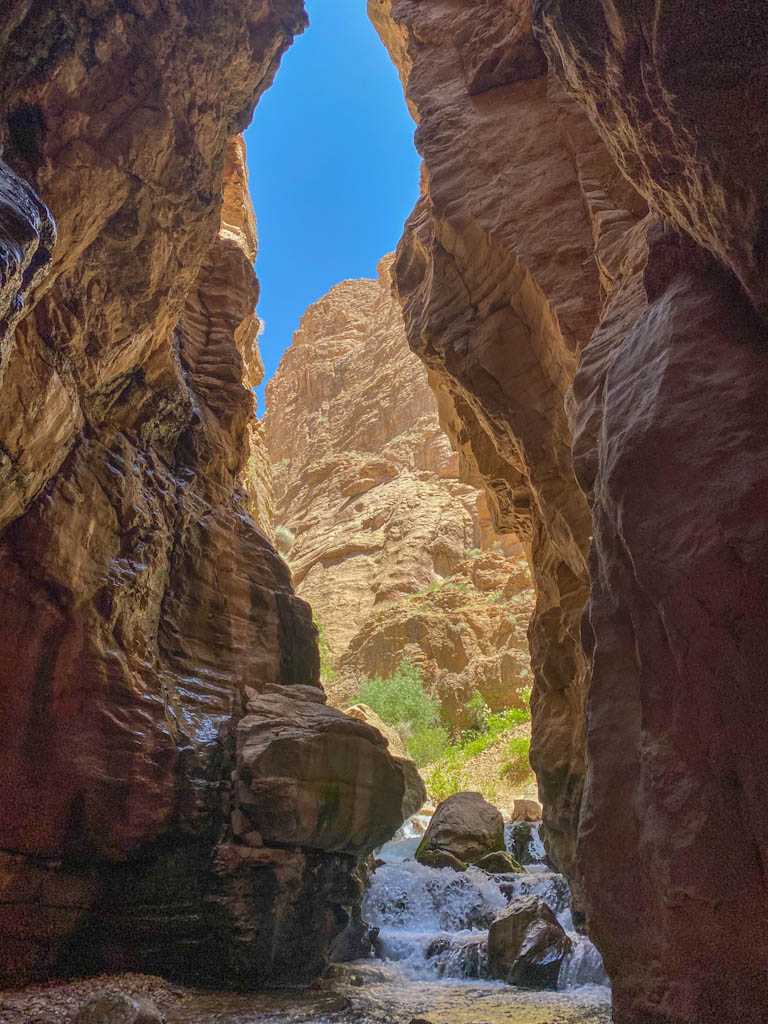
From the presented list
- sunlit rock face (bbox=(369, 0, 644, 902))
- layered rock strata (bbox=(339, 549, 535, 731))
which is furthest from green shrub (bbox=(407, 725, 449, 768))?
sunlit rock face (bbox=(369, 0, 644, 902))

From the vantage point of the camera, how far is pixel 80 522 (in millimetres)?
9188

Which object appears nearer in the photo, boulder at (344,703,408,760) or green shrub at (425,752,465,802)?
boulder at (344,703,408,760)

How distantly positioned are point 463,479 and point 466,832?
30.0 ft

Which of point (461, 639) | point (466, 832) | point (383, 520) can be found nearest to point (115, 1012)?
point (466, 832)

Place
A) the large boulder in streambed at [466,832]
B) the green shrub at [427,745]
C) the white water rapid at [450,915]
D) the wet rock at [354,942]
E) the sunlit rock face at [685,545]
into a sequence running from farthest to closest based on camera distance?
the green shrub at [427,745]
the large boulder in streambed at [466,832]
the wet rock at [354,942]
the white water rapid at [450,915]
the sunlit rock face at [685,545]

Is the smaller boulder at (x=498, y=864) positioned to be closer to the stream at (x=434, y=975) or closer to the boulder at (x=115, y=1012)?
the stream at (x=434, y=975)

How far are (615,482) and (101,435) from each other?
8272mm

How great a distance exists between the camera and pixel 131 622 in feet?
32.7

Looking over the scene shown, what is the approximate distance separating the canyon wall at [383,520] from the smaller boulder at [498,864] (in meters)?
9.15

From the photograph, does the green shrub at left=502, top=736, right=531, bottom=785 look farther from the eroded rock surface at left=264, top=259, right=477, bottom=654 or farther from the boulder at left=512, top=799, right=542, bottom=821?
the eroded rock surface at left=264, top=259, right=477, bottom=654

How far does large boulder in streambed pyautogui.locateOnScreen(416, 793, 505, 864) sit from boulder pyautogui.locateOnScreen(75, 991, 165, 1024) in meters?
10.5

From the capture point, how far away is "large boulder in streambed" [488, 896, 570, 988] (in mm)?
9930

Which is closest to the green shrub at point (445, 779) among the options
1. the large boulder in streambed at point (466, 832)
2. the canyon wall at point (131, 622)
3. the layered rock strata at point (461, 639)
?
the layered rock strata at point (461, 639)

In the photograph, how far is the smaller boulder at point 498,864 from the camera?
51.1ft
